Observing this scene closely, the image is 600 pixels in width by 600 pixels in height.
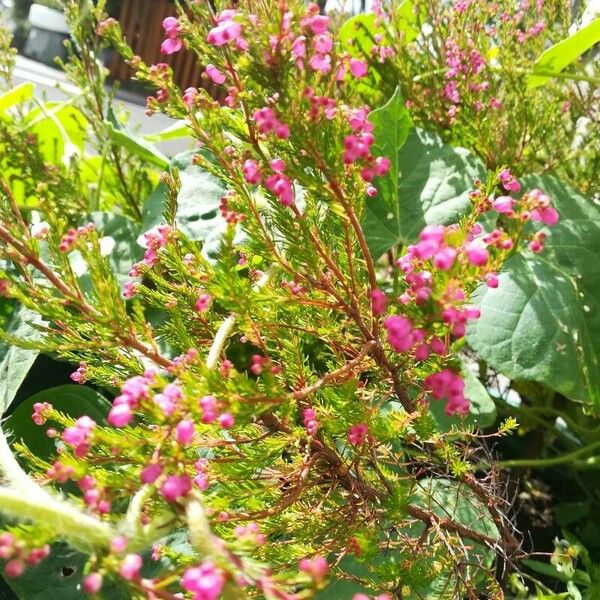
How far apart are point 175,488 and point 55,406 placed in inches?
22.2

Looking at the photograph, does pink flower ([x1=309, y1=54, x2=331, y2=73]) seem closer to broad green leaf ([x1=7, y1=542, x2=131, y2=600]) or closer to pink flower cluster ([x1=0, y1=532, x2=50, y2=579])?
pink flower cluster ([x1=0, y1=532, x2=50, y2=579])

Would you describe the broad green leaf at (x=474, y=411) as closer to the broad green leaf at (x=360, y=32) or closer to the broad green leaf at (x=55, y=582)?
the broad green leaf at (x=55, y=582)

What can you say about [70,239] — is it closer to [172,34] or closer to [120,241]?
[172,34]

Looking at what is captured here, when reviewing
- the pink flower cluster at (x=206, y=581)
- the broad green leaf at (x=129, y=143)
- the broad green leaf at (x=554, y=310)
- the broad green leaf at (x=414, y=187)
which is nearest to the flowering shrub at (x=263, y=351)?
the pink flower cluster at (x=206, y=581)

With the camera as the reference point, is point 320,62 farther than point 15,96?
No

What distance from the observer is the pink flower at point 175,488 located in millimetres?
283

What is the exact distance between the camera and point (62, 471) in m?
0.29

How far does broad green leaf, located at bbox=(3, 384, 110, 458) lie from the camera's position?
0.78 metres

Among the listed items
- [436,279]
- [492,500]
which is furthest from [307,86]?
[492,500]

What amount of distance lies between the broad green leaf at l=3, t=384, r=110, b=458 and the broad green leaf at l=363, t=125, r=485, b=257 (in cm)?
39

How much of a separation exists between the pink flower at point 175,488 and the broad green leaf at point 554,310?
506 mm

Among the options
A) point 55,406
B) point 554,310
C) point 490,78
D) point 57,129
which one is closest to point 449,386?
point 554,310

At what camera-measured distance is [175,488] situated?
0.28m

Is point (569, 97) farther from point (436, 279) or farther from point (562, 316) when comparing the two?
A: point (436, 279)
